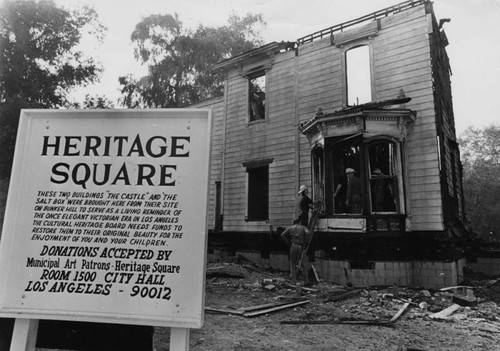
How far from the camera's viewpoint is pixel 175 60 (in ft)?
88.1

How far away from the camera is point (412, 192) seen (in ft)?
33.2

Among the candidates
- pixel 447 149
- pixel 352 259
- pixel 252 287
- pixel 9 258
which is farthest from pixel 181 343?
pixel 447 149

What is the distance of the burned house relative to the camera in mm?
9633

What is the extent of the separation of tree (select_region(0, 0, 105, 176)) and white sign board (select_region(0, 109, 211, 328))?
20.4m

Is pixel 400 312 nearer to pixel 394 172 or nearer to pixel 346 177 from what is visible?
pixel 394 172

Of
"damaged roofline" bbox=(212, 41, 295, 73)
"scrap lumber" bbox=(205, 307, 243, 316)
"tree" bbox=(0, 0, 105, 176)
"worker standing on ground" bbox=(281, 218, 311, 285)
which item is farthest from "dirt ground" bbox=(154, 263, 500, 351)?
"tree" bbox=(0, 0, 105, 176)

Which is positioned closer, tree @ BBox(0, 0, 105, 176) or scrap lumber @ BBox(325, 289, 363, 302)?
scrap lumber @ BBox(325, 289, 363, 302)

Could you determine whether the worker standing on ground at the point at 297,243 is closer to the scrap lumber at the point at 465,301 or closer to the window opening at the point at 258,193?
the scrap lumber at the point at 465,301

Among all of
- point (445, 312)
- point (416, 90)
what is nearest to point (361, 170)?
point (416, 90)

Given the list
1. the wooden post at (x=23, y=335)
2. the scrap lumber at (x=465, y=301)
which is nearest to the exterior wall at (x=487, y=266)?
the scrap lumber at (x=465, y=301)

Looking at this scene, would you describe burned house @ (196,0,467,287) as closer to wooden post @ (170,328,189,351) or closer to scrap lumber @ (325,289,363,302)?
scrap lumber @ (325,289,363,302)

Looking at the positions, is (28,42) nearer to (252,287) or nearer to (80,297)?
(252,287)

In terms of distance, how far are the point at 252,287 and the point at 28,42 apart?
21689mm

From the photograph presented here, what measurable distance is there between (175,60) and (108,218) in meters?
26.8
